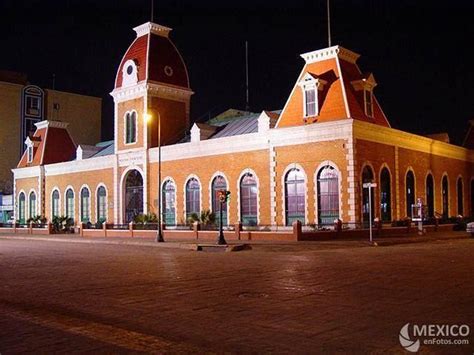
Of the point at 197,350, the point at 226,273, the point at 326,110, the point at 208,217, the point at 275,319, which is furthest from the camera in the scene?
the point at 208,217

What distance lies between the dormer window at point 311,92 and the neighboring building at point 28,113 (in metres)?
48.3

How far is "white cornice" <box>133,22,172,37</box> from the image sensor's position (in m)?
44.9

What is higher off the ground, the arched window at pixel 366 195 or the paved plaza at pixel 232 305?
the arched window at pixel 366 195

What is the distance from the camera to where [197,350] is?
735cm

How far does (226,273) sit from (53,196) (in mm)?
41508

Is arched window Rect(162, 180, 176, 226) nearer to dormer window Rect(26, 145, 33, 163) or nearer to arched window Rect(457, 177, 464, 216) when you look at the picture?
dormer window Rect(26, 145, 33, 163)

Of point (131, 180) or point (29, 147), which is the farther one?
point (29, 147)

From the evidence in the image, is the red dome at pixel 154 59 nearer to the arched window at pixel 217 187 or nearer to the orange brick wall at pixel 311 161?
the arched window at pixel 217 187

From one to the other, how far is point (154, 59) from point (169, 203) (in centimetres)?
1136

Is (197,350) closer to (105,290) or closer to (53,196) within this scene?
(105,290)

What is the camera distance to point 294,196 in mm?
34219

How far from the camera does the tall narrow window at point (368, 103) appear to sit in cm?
3431

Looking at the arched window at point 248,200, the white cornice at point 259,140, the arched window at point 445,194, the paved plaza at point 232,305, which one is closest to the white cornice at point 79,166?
the white cornice at point 259,140

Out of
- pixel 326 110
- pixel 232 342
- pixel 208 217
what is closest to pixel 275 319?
pixel 232 342
